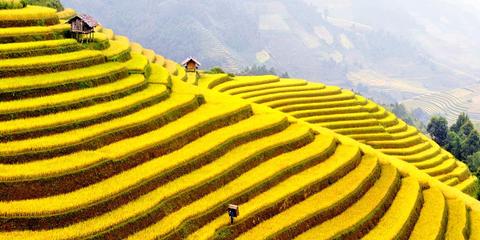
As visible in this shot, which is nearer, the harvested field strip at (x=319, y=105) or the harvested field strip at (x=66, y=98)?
the harvested field strip at (x=66, y=98)

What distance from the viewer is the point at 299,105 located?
40812mm

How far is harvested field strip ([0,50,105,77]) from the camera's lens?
2180 centimetres

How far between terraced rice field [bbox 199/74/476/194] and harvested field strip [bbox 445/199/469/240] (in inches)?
497

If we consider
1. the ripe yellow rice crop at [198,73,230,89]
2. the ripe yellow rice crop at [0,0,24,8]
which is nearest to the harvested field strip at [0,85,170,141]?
the ripe yellow rice crop at [0,0,24,8]

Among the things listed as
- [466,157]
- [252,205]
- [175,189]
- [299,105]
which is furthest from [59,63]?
[466,157]

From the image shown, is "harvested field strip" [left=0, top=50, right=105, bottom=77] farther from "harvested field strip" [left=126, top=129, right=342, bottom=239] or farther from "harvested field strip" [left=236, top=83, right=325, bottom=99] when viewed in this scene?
"harvested field strip" [left=236, top=83, right=325, bottom=99]

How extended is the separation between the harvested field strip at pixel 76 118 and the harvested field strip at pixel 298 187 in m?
6.11

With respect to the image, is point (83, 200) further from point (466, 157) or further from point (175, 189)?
point (466, 157)

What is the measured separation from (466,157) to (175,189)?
43.2 meters

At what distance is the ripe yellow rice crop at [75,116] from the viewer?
18875 millimetres

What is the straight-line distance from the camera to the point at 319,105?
42.4m

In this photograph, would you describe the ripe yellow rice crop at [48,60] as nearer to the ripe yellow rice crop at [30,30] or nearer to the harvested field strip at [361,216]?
the ripe yellow rice crop at [30,30]

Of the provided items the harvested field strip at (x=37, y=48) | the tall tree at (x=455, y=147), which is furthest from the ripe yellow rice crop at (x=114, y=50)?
the tall tree at (x=455, y=147)

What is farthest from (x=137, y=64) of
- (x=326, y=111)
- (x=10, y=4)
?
(x=326, y=111)
